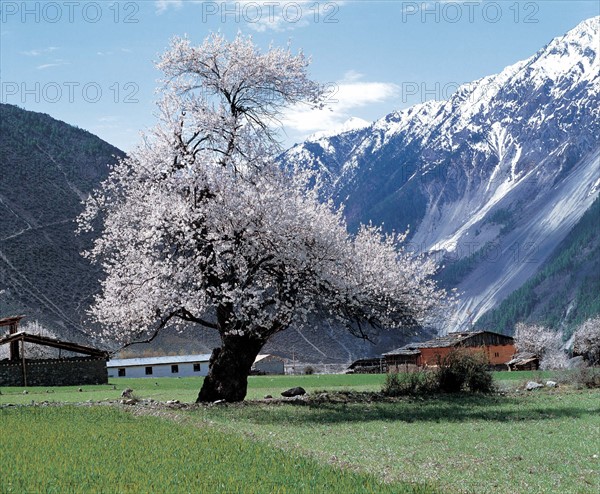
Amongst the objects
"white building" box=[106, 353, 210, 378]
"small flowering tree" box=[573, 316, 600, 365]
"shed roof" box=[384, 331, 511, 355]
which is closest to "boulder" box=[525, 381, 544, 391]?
"shed roof" box=[384, 331, 511, 355]

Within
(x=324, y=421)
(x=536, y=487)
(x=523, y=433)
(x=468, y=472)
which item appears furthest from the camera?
(x=324, y=421)

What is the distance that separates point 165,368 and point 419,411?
98.3m

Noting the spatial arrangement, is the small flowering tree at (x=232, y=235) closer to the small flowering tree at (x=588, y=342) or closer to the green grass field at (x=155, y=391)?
the green grass field at (x=155, y=391)

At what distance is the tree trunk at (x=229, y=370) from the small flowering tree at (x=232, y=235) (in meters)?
0.05

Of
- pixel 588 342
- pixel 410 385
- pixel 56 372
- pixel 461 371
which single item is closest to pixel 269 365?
pixel 588 342

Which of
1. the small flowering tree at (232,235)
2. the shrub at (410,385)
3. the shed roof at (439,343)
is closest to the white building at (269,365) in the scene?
the shed roof at (439,343)

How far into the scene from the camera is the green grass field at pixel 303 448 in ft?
50.6

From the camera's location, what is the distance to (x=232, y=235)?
123 ft

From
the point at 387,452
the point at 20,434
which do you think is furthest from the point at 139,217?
the point at 387,452

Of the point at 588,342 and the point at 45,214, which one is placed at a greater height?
the point at 45,214

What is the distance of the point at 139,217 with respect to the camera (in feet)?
134

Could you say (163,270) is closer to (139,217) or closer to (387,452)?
(139,217)

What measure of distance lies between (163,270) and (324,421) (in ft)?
35.8

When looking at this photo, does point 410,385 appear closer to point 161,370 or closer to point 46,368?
point 46,368
